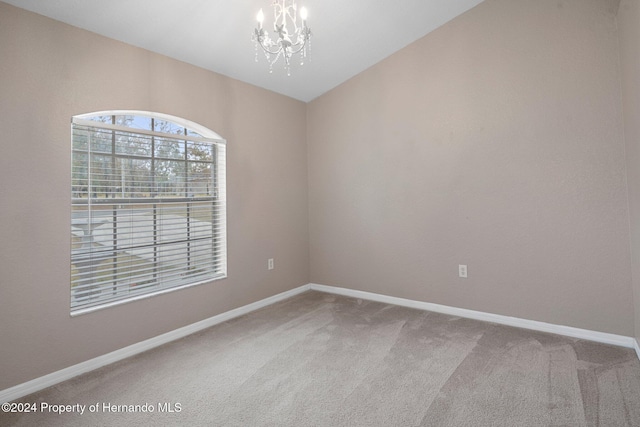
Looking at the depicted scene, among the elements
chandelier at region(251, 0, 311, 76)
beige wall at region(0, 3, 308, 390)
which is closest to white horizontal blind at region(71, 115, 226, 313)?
beige wall at region(0, 3, 308, 390)

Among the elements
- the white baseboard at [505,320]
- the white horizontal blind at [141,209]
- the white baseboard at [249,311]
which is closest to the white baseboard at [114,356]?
the white baseboard at [249,311]

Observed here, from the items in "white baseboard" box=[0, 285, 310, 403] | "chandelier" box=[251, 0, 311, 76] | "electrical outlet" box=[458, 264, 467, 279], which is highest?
"chandelier" box=[251, 0, 311, 76]

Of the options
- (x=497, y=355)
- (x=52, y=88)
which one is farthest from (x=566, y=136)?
(x=52, y=88)

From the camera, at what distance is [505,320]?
9.73 ft

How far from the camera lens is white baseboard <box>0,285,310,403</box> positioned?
201cm

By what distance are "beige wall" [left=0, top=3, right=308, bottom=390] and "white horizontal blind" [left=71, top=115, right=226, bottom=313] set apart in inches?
4.1

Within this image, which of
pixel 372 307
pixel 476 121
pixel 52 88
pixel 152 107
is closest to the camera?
pixel 52 88

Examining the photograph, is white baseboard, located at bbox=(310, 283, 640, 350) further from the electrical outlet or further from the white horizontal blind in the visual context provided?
the white horizontal blind

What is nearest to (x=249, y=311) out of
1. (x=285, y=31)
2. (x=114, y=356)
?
(x=114, y=356)

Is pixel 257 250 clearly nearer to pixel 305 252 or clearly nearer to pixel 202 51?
pixel 305 252

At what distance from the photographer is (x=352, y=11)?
269 centimetres

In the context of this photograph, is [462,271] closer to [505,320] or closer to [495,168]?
[505,320]

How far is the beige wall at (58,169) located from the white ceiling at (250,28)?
0.16 m

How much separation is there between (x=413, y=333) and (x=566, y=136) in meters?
2.09
